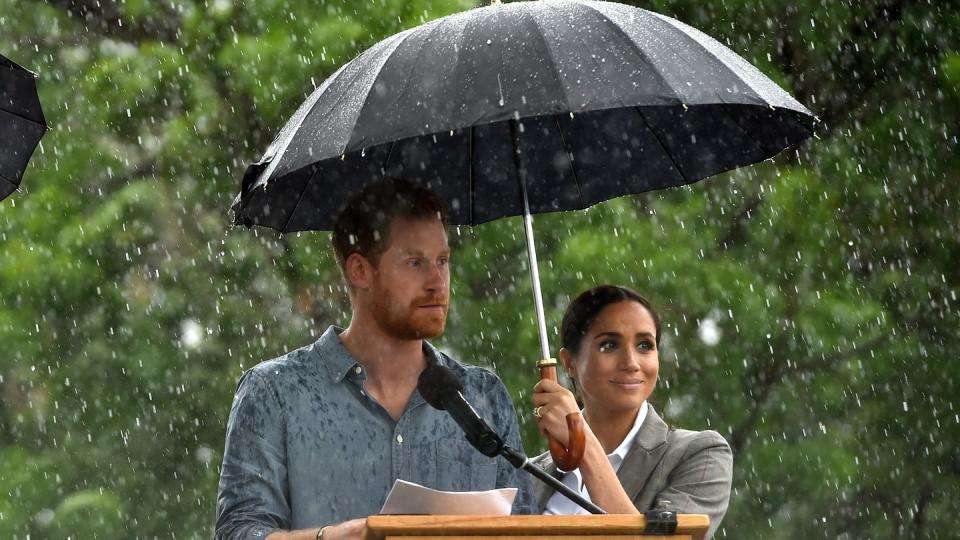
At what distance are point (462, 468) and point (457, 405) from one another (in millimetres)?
462

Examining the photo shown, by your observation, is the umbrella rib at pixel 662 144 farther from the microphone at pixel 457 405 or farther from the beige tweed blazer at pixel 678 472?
the microphone at pixel 457 405

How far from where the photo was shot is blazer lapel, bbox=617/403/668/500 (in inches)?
197

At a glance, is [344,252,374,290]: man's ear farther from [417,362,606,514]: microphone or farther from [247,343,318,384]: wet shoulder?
[417,362,606,514]: microphone

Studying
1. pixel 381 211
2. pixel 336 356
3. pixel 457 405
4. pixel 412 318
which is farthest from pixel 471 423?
pixel 381 211

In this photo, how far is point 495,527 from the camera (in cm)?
330

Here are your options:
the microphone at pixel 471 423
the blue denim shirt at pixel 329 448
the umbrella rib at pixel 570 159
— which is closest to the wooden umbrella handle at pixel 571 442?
the blue denim shirt at pixel 329 448

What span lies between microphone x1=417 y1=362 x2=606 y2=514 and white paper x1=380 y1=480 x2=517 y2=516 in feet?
0.39

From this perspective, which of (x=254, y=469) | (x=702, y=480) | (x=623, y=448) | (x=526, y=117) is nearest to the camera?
(x=254, y=469)

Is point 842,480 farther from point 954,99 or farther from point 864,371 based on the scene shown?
point 954,99

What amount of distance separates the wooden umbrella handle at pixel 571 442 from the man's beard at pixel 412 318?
273 mm

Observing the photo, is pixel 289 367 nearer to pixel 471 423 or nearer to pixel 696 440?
pixel 471 423

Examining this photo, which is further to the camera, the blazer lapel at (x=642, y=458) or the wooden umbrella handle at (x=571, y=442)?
the blazer lapel at (x=642, y=458)

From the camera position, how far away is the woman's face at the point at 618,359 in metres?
5.16

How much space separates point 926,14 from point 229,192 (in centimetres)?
419
